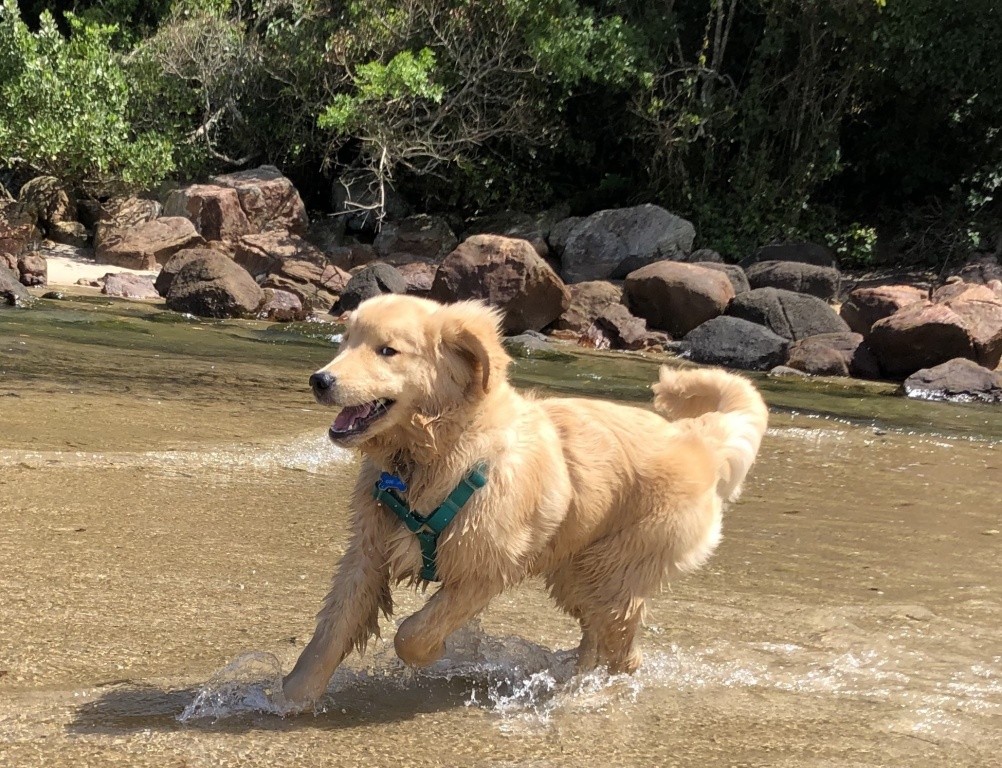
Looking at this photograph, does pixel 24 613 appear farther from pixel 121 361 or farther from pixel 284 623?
pixel 121 361

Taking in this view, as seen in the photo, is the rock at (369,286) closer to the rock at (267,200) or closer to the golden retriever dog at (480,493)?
the rock at (267,200)

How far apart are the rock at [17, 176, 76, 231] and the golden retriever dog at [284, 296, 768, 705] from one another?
23.2 metres

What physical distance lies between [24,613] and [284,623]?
35.8 inches

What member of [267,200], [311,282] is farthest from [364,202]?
[311,282]

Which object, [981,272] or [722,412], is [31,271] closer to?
[981,272]

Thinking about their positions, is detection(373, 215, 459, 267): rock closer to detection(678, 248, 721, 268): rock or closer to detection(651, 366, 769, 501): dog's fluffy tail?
detection(678, 248, 721, 268): rock

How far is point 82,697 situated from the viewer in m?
3.31

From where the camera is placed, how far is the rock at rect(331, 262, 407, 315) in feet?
61.6

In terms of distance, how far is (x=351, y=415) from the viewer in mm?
3527

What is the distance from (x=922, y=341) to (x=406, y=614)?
1313 cm

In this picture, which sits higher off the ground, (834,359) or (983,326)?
(983,326)

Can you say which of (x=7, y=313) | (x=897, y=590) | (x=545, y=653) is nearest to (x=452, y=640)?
(x=545, y=653)

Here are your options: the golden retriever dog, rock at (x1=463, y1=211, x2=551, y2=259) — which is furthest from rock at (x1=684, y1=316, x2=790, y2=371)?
the golden retriever dog

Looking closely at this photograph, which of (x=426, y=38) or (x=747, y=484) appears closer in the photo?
(x=747, y=484)
